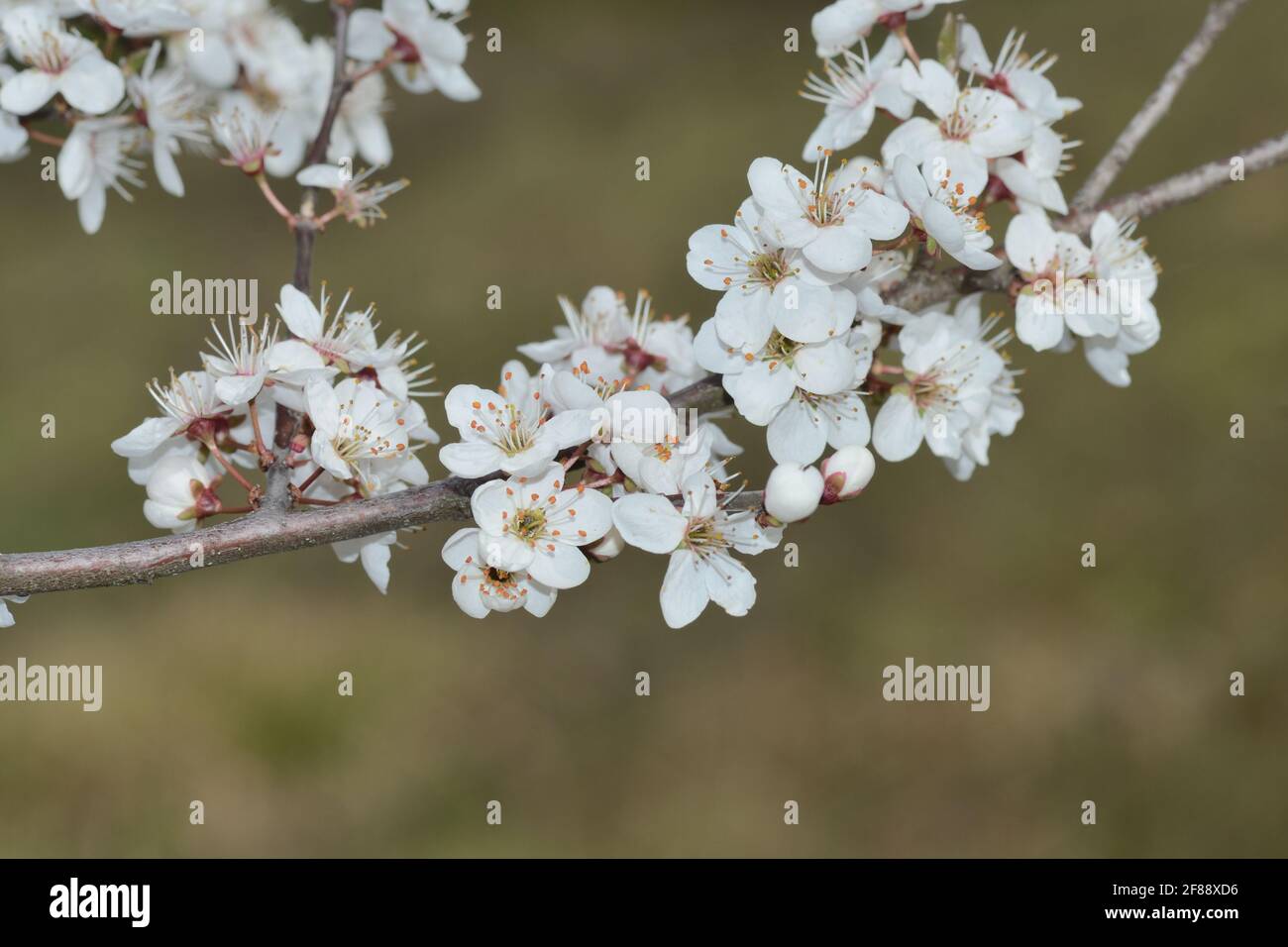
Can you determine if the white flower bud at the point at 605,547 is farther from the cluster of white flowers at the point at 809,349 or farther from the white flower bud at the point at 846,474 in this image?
the white flower bud at the point at 846,474

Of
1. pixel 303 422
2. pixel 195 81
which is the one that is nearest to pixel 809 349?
pixel 303 422

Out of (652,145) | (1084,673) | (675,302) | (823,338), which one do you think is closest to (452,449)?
(823,338)

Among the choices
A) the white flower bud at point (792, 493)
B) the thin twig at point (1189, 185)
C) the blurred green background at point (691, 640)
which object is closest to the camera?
the white flower bud at point (792, 493)

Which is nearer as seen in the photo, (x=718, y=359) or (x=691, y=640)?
(x=718, y=359)

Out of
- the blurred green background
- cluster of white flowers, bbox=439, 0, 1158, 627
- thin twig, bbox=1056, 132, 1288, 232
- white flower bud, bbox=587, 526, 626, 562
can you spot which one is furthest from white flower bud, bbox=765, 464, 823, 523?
the blurred green background

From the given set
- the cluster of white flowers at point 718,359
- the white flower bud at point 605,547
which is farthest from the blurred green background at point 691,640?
the white flower bud at point 605,547

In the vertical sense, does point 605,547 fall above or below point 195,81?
below

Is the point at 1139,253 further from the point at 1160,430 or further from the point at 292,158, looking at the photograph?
the point at 1160,430

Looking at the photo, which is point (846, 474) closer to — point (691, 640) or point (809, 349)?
point (809, 349)

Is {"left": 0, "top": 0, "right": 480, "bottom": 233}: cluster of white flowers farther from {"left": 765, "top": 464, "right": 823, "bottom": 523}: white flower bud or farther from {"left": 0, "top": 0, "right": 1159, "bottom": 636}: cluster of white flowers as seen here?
{"left": 765, "top": 464, "right": 823, "bottom": 523}: white flower bud
